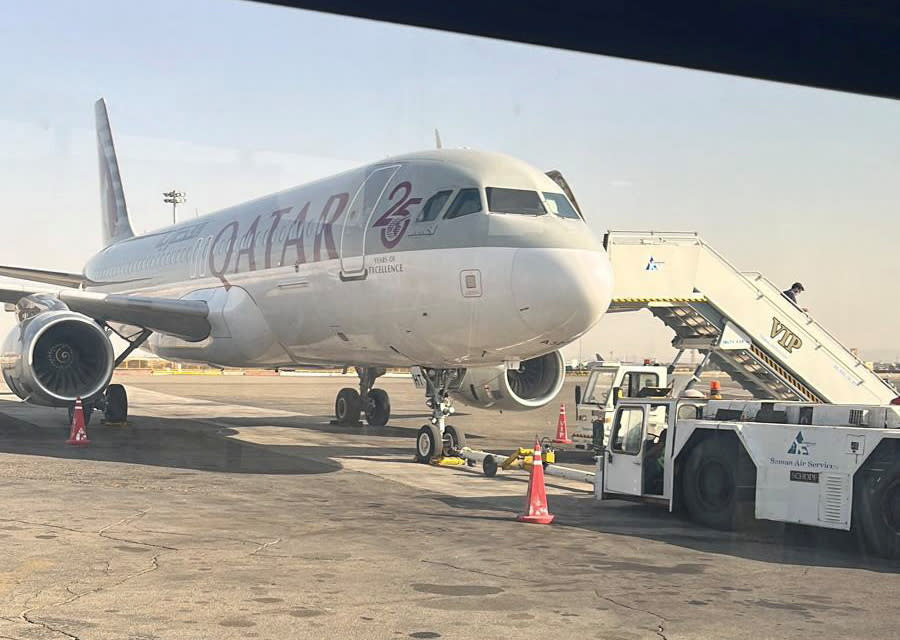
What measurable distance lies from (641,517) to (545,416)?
20.3m

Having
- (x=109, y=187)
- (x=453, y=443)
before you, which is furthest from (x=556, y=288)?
(x=109, y=187)

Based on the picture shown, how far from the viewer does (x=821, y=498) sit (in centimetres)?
967

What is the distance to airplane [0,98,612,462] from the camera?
13617 millimetres

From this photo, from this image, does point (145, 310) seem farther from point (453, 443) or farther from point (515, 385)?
point (453, 443)

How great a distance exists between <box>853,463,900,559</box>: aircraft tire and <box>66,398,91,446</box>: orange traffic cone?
40.1 feet

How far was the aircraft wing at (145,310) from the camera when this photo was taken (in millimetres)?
19219

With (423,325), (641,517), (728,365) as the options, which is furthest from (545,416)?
(641,517)

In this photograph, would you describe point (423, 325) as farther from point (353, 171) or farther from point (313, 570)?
point (313, 570)

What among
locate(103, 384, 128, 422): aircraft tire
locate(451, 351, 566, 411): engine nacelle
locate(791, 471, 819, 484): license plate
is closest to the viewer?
locate(791, 471, 819, 484): license plate

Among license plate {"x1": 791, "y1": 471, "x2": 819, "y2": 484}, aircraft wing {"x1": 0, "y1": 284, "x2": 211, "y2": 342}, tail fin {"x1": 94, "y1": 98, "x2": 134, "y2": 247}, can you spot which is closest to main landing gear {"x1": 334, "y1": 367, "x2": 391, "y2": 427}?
aircraft wing {"x1": 0, "y1": 284, "x2": 211, "y2": 342}

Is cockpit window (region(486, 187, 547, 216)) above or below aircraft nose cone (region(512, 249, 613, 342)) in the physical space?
above

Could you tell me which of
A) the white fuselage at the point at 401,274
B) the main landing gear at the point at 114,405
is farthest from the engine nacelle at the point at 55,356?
the main landing gear at the point at 114,405

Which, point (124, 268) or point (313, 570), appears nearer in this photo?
point (313, 570)

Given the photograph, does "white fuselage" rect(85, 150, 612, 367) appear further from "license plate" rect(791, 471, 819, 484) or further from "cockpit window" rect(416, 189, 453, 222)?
"license plate" rect(791, 471, 819, 484)
